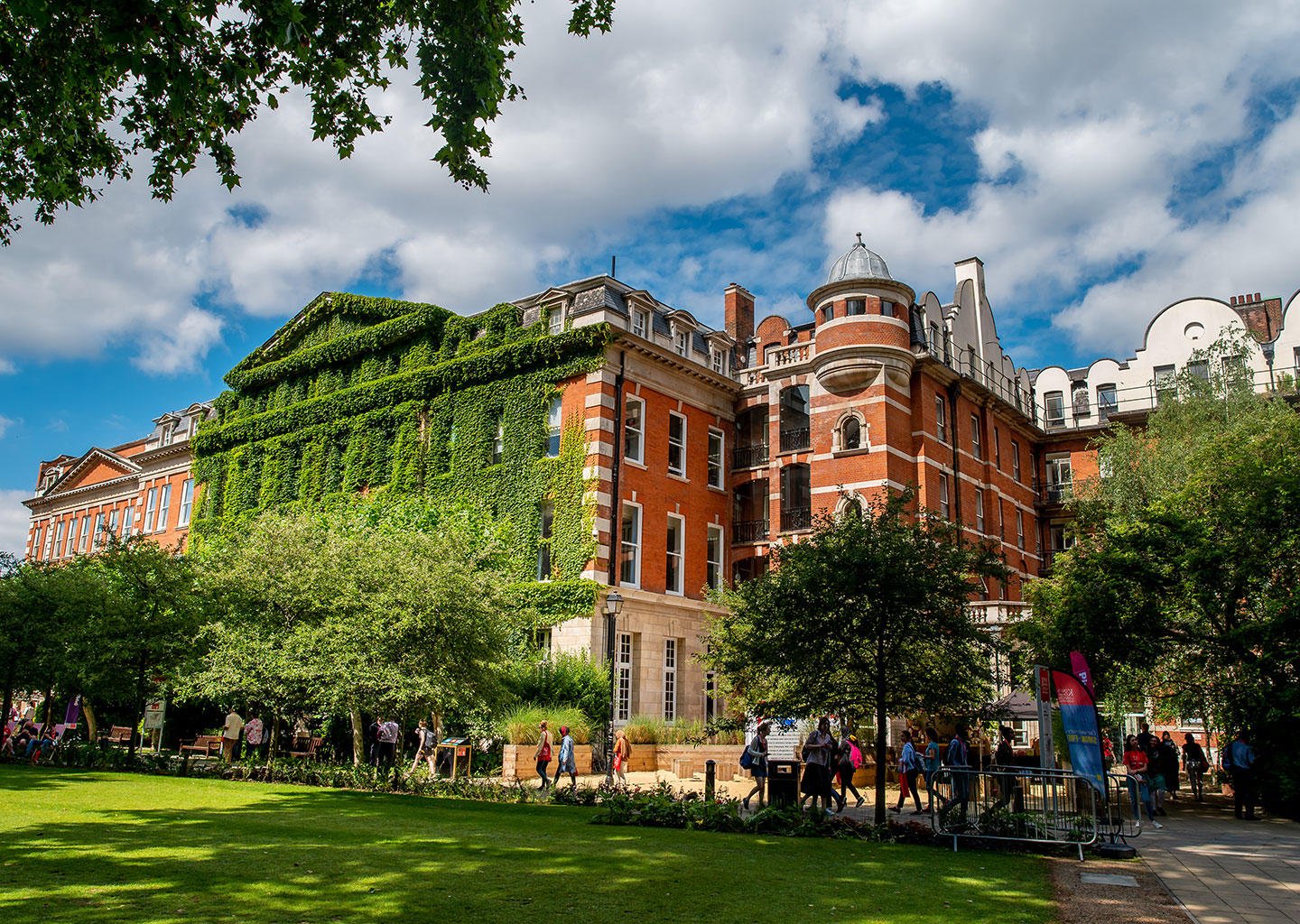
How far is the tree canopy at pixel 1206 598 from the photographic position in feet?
64.4

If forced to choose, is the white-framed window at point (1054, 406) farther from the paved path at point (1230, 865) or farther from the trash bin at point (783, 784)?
the trash bin at point (783, 784)

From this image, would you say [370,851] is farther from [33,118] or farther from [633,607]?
[633,607]

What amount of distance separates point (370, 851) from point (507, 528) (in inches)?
850

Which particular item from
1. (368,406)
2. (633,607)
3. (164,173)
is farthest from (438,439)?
(164,173)

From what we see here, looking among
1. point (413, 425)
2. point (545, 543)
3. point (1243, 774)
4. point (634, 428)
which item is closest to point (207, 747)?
point (545, 543)

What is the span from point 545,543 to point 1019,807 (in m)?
19.6

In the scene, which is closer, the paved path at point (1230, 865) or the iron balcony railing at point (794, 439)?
the paved path at point (1230, 865)

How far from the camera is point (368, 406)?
38312mm

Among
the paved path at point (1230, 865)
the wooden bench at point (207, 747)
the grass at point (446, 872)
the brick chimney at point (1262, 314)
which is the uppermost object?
the brick chimney at point (1262, 314)

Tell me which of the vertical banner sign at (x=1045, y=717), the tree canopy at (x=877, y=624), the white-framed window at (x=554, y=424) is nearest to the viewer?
the tree canopy at (x=877, y=624)

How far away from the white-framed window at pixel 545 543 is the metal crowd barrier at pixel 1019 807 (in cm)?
1880

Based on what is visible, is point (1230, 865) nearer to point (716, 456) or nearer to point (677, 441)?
point (677, 441)

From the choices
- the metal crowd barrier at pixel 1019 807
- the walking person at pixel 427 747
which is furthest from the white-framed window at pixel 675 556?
the metal crowd barrier at pixel 1019 807

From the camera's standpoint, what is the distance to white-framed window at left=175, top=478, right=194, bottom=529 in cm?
4903
